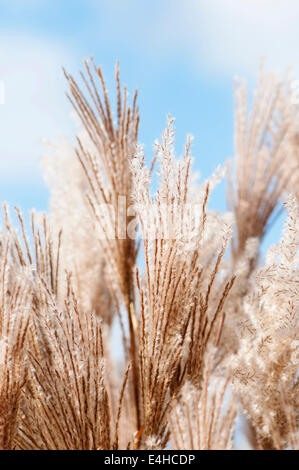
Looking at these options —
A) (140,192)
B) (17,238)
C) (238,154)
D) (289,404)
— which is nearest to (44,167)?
(238,154)

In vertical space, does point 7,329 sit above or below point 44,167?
below

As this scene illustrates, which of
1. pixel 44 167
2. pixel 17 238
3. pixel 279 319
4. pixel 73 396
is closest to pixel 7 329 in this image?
pixel 73 396

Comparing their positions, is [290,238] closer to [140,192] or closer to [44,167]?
[140,192]

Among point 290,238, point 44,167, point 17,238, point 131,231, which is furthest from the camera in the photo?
point 44,167

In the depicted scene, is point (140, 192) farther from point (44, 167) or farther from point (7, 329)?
point (44, 167)

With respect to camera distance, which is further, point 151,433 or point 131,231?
point 131,231

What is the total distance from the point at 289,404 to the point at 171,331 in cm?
19

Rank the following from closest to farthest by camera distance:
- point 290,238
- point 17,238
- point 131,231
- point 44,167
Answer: point 290,238 < point 17,238 < point 131,231 < point 44,167

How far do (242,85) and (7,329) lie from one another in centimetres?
129

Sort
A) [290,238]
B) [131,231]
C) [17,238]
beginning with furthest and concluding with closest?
[131,231] < [17,238] < [290,238]

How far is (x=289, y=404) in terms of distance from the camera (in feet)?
2.79

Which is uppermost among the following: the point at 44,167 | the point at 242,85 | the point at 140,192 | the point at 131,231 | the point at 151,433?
the point at 242,85

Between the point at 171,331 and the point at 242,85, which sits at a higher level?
the point at 242,85

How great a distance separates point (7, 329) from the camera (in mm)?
854
